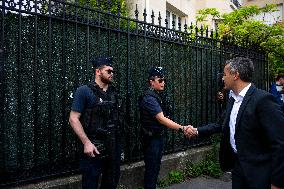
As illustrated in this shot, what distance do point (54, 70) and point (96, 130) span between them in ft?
4.51

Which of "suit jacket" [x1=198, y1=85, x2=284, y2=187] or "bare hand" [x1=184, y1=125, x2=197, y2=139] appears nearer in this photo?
"suit jacket" [x1=198, y1=85, x2=284, y2=187]

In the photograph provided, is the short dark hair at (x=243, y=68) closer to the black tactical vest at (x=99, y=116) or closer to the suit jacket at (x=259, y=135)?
the suit jacket at (x=259, y=135)

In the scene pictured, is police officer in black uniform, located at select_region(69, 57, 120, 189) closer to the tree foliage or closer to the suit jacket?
the suit jacket

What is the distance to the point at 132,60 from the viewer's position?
642 cm

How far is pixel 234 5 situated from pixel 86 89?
71.0ft

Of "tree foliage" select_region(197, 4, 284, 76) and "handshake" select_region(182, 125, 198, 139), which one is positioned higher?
"tree foliage" select_region(197, 4, 284, 76)

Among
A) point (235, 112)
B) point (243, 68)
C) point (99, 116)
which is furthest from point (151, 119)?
point (243, 68)

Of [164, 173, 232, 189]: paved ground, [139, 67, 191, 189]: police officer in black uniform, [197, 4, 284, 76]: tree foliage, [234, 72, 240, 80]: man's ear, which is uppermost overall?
[197, 4, 284, 76]: tree foliage

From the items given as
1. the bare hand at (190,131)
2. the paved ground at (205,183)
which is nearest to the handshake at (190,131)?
the bare hand at (190,131)

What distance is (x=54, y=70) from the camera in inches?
201

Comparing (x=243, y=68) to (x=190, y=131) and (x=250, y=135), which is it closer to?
(x=250, y=135)

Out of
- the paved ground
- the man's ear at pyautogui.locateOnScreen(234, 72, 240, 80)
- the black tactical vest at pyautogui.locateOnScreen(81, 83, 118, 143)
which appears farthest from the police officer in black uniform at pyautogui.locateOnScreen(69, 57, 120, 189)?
the paved ground

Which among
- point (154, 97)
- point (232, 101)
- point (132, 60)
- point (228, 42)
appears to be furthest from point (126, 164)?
point (228, 42)

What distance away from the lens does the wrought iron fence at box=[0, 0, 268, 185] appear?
460 cm
